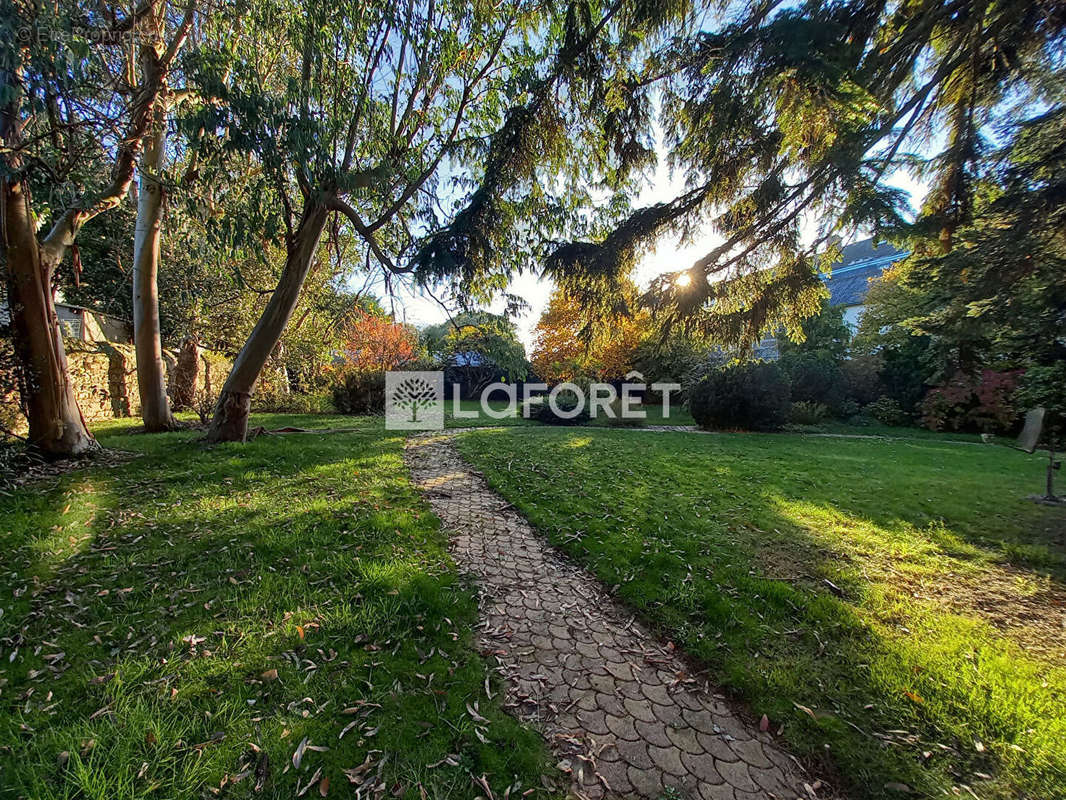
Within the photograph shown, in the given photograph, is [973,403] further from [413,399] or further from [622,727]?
[413,399]

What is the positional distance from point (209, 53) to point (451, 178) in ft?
10.2

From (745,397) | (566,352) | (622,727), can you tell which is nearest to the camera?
(622,727)

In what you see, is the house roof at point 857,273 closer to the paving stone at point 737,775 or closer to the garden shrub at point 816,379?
the garden shrub at point 816,379

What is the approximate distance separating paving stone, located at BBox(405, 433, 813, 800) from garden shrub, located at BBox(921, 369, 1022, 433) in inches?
557

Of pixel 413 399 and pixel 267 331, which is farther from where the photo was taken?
pixel 413 399

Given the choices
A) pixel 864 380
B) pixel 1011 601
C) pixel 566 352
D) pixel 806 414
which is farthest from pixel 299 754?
pixel 864 380

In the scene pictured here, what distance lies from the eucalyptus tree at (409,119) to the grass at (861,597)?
3.91m

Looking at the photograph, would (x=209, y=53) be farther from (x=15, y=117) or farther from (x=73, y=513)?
(x=73, y=513)

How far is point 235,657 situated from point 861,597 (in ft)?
13.3

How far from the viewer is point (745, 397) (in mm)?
11828

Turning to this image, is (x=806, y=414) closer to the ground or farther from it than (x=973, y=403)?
closer to the ground

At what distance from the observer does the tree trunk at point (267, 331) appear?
6.35 m

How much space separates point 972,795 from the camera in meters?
1.55

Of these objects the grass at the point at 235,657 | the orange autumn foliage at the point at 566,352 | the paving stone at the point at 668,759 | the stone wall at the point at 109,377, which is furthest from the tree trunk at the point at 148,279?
the orange autumn foliage at the point at 566,352
